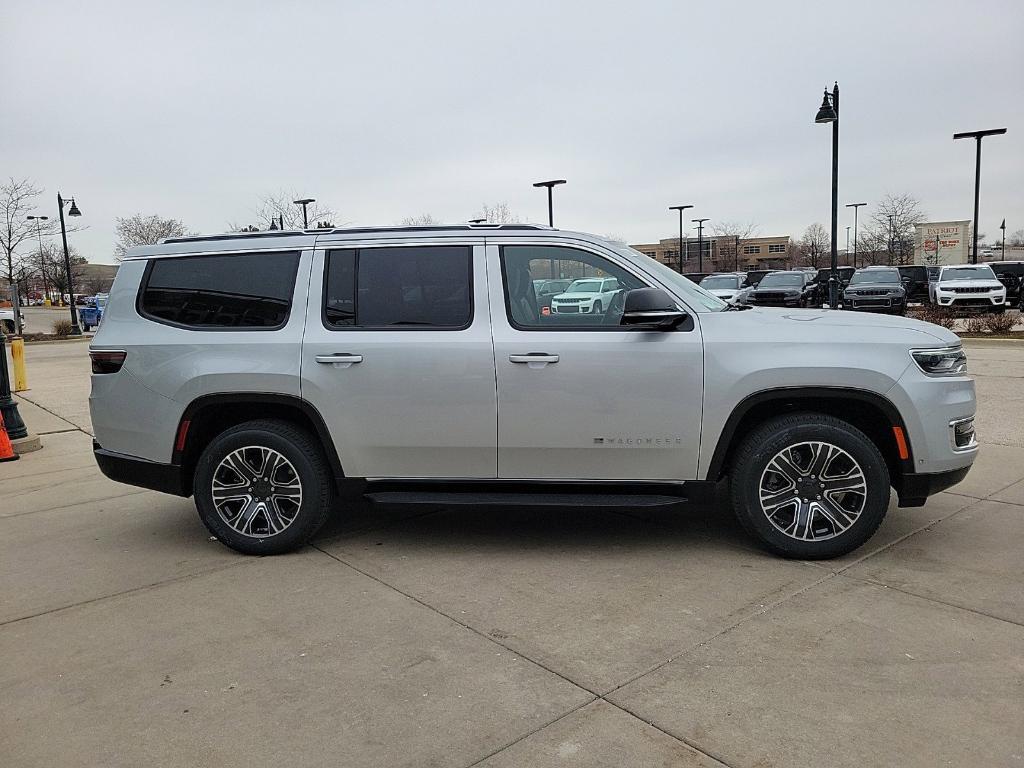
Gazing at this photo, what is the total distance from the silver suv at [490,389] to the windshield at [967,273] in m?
24.6

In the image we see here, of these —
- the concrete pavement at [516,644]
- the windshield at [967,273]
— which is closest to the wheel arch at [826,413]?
the concrete pavement at [516,644]

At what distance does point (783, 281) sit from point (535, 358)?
26943 mm

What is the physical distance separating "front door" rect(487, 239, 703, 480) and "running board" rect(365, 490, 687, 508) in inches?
4.6

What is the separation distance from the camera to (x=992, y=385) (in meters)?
11.2

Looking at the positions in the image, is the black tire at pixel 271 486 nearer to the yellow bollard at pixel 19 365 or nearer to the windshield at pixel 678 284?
the windshield at pixel 678 284

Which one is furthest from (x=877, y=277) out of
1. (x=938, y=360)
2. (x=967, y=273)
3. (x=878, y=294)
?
(x=938, y=360)

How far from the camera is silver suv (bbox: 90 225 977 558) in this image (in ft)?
14.9

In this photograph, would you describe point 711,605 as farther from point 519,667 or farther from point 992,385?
point 992,385

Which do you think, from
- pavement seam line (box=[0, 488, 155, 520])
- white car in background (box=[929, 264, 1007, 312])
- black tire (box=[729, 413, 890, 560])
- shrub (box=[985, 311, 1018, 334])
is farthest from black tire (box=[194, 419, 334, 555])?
white car in background (box=[929, 264, 1007, 312])

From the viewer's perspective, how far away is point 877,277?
89.0 feet

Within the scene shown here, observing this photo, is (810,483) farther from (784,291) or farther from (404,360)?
(784,291)

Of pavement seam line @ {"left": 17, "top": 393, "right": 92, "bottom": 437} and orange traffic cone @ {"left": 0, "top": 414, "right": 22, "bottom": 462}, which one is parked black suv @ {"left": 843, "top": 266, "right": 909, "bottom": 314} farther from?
orange traffic cone @ {"left": 0, "top": 414, "right": 22, "bottom": 462}

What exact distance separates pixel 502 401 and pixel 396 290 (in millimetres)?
936

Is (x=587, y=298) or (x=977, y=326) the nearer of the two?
(x=587, y=298)
